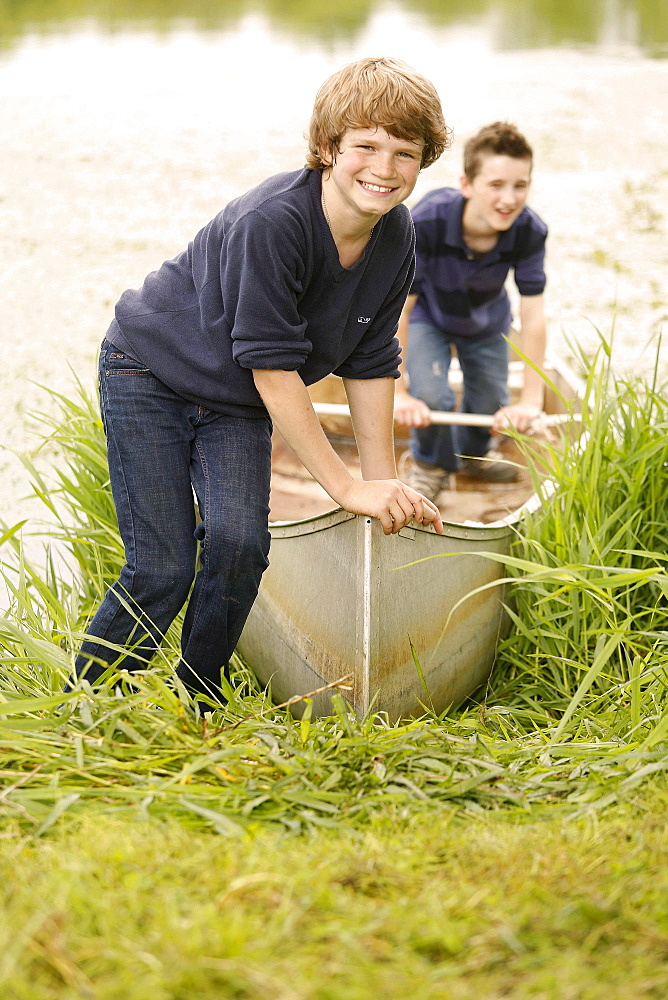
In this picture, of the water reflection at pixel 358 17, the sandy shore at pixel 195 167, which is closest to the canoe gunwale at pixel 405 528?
the sandy shore at pixel 195 167

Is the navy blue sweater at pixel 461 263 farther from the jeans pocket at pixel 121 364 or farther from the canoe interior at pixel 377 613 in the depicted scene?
the jeans pocket at pixel 121 364

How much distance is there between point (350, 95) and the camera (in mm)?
1523

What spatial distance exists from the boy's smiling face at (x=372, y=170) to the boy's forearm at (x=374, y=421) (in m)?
0.39

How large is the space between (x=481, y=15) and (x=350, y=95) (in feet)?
62.5

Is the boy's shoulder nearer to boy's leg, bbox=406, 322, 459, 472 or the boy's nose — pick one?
Result: the boy's nose

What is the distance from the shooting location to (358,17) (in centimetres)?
1725

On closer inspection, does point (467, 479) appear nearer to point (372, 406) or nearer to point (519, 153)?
point (519, 153)

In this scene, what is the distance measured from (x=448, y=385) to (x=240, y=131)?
9.18 meters

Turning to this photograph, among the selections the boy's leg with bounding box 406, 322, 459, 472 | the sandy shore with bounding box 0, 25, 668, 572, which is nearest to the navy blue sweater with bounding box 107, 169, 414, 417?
the boy's leg with bounding box 406, 322, 459, 472

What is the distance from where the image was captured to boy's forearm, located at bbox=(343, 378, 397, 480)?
190 centimetres

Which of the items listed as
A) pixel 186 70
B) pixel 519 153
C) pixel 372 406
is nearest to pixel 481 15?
pixel 186 70

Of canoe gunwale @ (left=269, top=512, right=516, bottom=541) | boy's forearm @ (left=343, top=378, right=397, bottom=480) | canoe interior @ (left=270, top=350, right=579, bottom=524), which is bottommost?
canoe interior @ (left=270, top=350, right=579, bottom=524)

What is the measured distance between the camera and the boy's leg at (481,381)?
328 cm

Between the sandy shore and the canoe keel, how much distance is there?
178 centimetres
